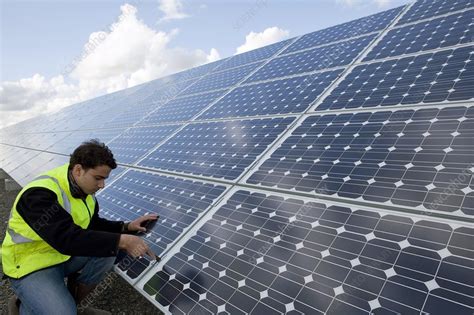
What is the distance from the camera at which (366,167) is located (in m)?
4.73

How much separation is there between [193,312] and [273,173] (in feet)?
8.50

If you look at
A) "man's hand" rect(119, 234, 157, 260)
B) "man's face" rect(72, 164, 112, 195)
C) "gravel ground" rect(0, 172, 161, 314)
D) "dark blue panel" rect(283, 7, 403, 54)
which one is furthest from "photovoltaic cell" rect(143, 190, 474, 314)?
"dark blue panel" rect(283, 7, 403, 54)

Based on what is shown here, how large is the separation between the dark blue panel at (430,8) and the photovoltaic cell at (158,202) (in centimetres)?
840

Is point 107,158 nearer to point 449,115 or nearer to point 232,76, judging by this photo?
point 449,115

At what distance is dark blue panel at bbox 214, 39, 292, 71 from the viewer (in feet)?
49.1

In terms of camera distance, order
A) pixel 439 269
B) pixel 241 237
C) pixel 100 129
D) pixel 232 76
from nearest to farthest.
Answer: pixel 439 269 → pixel 241 237 → pixel 232 76 → pixel 100 129

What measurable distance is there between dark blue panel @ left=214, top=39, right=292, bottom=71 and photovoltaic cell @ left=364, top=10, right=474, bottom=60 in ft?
20.1

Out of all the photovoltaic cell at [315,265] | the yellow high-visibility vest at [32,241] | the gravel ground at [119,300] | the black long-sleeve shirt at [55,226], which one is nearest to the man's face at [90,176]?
the yellow high-visibility vest at [32,241]

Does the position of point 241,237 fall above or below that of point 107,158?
below

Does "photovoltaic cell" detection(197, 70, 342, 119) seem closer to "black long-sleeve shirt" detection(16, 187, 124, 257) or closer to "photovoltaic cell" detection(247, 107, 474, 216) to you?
"photovoltaic cell" detection(247, 107, 474, 216)

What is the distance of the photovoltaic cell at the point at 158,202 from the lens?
5.27 m

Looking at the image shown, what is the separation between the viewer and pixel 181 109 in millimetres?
12633

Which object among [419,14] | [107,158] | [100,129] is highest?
[107,158]

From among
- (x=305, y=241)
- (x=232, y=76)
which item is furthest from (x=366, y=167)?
(x=232, y=76)
